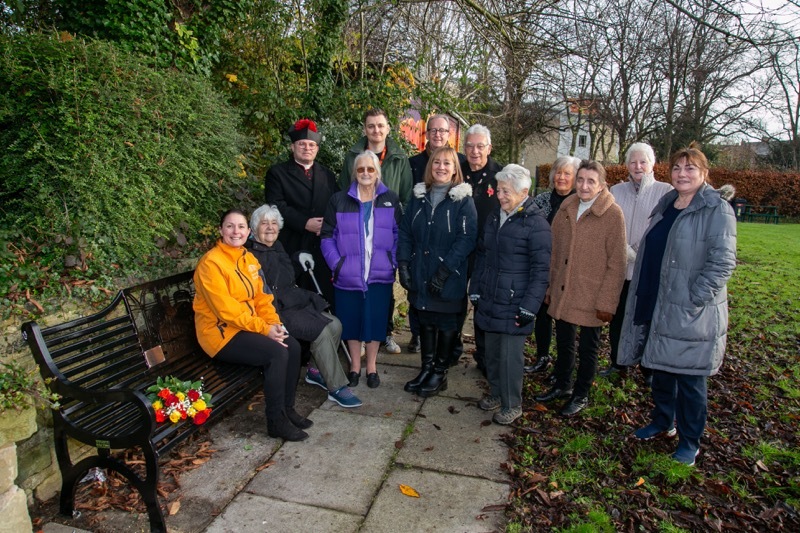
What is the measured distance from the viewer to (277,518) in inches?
118

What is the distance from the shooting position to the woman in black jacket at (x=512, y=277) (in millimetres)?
3896

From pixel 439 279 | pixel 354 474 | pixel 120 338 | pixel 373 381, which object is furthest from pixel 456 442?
pixel 120 338

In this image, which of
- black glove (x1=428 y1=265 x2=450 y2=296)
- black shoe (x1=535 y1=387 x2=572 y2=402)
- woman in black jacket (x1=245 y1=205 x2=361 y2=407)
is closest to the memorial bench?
black shoe (x1=535 y1=387 x2=572 y2=402)

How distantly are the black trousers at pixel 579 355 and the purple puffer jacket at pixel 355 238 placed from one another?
153 cm

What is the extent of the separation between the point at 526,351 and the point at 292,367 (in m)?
2.93

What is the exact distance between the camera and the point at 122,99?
4102 mm

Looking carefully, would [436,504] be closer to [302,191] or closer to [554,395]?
[554,395]

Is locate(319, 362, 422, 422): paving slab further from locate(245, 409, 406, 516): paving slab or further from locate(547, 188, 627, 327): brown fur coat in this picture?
locate(547, 188, 627, 327): brown fur coat

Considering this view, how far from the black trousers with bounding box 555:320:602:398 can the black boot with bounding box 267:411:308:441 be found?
215cm

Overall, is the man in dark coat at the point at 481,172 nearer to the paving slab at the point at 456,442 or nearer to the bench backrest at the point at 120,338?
the paving slab at the point at 456,442

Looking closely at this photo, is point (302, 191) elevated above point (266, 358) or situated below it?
above

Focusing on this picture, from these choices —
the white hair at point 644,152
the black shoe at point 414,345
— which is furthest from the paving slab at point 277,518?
the white hair at point 644,152

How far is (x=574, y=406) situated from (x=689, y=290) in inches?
54.6

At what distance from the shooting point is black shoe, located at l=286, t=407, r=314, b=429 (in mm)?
3992
